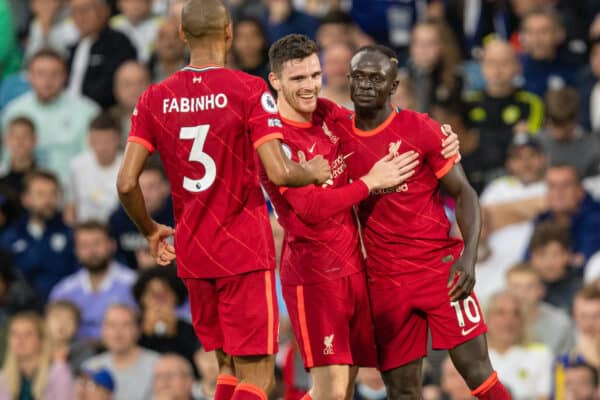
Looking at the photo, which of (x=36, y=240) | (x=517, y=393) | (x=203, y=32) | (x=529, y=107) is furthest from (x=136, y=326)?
(x=203, y=32)

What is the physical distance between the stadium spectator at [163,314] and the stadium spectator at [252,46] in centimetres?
225

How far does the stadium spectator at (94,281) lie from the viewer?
460 inches

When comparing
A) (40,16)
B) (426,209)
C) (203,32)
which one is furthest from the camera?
(40,16)

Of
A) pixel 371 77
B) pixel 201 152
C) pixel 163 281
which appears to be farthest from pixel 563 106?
pixel 201 152

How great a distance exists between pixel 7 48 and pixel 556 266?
6.32 m

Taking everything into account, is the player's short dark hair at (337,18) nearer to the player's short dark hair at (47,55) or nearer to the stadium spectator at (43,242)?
the player's short dark hair at (47,55)

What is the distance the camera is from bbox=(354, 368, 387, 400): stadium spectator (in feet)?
32.6

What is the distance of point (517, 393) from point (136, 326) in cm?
302

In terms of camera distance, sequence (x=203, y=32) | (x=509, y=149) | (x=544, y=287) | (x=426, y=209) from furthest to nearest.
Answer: (x=509, y=149)
(x=544, y=287)
(x=426, y=209)
(x=203, y=32)

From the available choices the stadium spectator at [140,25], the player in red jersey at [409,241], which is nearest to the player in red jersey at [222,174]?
the player in red jersey at [409,241]

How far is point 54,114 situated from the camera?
514 inches

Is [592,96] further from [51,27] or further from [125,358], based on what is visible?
[51,27]

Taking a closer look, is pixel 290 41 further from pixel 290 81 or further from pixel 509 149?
pixel 509 149

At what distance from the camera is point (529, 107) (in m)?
12.0
